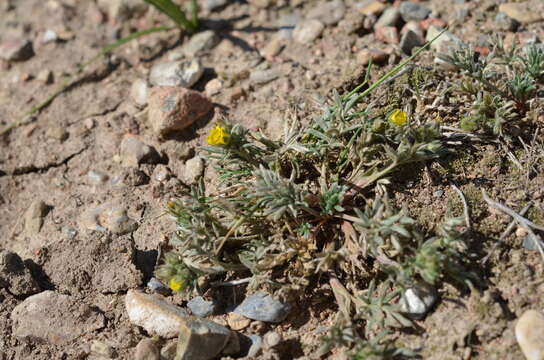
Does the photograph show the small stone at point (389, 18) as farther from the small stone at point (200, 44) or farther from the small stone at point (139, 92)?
the small stone at point (139, 92)

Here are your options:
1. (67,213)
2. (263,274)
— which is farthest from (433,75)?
(67,213)

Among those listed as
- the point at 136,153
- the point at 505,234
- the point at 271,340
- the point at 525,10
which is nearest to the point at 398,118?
the point at 505,234

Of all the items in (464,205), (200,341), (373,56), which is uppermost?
(373,56)

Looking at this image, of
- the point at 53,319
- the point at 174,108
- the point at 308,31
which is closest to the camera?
the point at 53,319

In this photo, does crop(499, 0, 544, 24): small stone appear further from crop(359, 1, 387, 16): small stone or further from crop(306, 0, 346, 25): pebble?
crop(306, 0, 346, 25): pebble

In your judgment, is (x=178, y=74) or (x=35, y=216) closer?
(x=35, y=216)

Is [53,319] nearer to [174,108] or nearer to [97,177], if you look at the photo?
[97,177]

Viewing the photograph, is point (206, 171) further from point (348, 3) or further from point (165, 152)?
point (348, 3)
